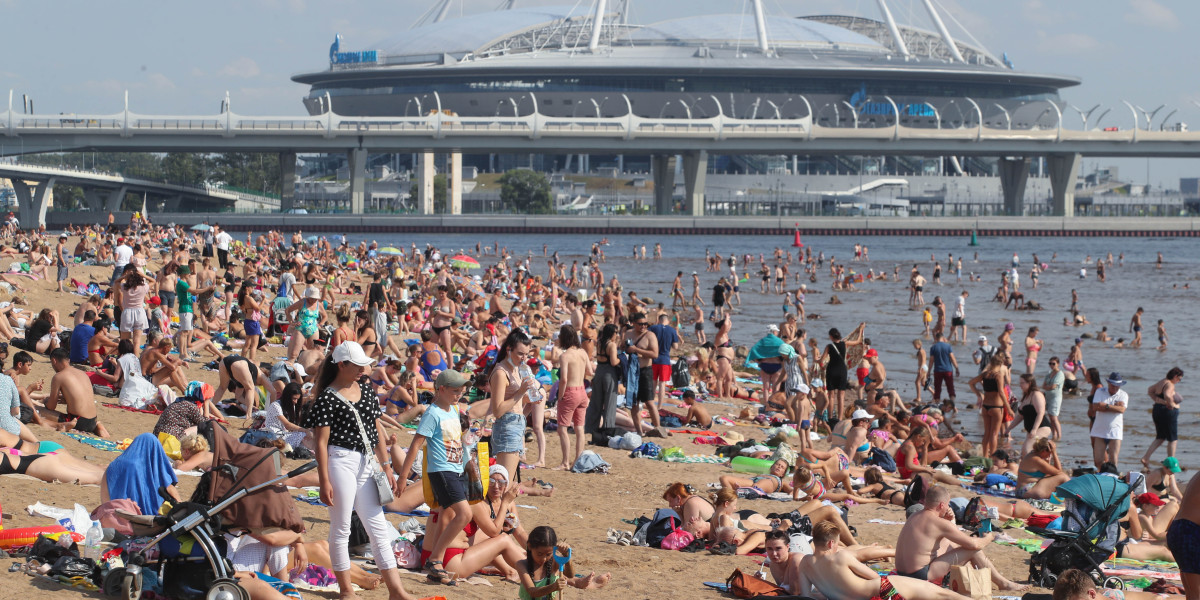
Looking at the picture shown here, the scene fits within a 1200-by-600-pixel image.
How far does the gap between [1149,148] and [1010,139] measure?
11847 millimetres

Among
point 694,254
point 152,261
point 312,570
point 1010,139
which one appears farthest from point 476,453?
point 1010,139

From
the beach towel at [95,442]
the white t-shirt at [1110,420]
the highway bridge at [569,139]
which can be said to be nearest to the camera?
the beach towel at [95,442]

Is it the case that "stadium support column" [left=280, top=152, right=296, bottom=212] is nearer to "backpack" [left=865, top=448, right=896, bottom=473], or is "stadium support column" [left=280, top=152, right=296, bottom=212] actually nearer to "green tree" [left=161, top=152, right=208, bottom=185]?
"green tree" [left=161, top=152, right=208, bottom=185]

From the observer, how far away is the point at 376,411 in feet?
23.4

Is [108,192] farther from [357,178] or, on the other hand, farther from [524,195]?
[524,195]

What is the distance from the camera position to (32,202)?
285 feet

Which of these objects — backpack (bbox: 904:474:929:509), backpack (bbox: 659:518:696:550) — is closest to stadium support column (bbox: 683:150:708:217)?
backpack (bbox: 904:474:929:509)

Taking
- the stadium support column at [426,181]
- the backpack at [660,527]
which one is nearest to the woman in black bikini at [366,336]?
the backpack at [660,527]

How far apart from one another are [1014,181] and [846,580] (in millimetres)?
114342

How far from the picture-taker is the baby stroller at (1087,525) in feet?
28.6

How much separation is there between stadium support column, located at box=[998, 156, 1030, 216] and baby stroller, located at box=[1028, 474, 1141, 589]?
110 m

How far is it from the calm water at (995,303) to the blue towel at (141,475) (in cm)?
1118

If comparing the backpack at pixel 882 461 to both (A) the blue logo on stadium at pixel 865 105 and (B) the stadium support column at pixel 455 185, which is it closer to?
(B) the stadium support column at pixel 455 185

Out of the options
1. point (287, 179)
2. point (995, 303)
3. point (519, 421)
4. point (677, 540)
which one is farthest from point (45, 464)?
point (287, 179)
